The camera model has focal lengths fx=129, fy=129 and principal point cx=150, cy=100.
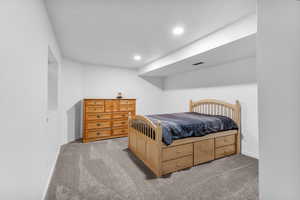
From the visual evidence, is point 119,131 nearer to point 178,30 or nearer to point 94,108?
point 94,108

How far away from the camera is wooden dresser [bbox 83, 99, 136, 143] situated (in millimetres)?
3631

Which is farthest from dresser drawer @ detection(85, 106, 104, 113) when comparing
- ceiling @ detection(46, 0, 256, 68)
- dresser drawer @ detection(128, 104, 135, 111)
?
ceiling @ detection(46, 0, 256, 68)

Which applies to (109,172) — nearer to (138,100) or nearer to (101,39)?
(101,39)

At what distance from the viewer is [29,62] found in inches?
45.1

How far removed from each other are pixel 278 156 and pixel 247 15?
1.97 m

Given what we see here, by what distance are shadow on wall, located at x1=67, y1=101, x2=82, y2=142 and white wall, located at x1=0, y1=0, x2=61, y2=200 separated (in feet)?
8.79

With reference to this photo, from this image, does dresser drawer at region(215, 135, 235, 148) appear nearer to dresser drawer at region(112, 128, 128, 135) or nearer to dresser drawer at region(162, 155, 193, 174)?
dresser drawer at region(162, 155, 193, 174)

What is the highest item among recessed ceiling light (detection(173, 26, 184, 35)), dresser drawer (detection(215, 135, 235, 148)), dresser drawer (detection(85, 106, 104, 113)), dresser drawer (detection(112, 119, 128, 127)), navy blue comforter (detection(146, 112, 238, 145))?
recessed ceiling light (detection(173, 26, 184, 35))

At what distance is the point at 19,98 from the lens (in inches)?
37.7

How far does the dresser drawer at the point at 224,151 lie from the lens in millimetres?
2663

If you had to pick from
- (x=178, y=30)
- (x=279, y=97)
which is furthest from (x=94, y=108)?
(x=279, y=97)

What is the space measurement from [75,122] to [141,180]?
2920mm

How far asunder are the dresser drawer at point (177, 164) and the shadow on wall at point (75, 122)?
3017mm

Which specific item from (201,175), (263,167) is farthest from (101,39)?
(201,175)
